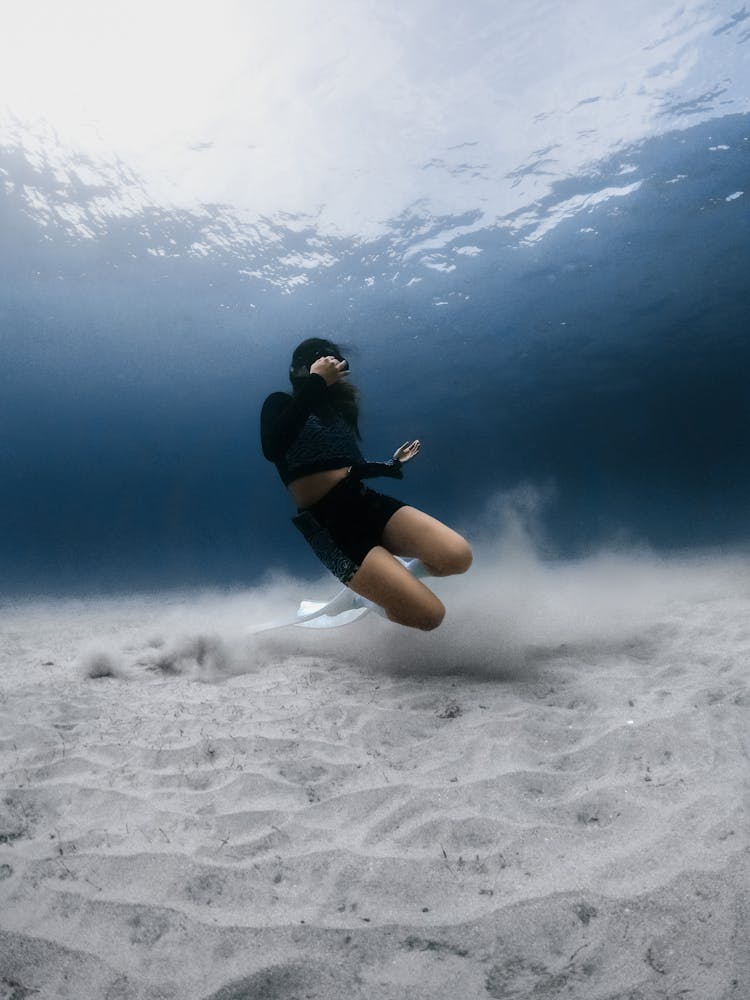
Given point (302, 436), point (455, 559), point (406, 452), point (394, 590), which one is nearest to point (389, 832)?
point (394, 590)

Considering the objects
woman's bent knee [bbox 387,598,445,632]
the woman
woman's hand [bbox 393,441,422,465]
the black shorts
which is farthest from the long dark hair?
woman's bent knee [bbox 387,598,445,632]

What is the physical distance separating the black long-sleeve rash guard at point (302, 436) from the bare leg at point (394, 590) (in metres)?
0.75

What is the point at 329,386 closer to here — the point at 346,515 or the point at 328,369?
the point at 328,369

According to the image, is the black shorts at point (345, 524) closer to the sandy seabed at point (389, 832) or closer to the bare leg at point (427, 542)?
the bare leg at point (427, 542)

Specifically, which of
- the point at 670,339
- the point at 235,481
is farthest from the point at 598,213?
the point at 235,481

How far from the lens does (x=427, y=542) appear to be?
147 inches

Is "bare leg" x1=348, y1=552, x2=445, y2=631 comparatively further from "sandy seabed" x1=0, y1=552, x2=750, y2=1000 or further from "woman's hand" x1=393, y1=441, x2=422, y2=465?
"woman's hand" x1=393, y1=441, x2=422, y2=465

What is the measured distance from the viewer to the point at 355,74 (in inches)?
602

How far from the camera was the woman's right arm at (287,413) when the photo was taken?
367 centimetres

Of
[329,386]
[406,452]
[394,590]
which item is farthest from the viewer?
[406,452]

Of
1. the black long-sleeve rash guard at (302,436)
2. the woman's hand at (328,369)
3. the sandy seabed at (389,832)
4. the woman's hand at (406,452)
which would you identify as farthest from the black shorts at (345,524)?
the sandy seabed at (389,832)

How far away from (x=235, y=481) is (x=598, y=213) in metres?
67.7

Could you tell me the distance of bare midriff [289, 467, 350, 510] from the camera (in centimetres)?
380

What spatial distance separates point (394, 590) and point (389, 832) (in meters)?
1.59
